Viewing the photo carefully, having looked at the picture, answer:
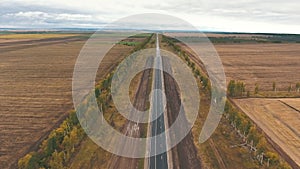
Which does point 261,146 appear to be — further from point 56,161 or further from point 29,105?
→ point 29,105

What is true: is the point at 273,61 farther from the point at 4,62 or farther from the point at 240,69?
the point at 4,62

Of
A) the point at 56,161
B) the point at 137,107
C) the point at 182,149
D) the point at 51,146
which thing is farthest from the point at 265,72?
the point at 56,161

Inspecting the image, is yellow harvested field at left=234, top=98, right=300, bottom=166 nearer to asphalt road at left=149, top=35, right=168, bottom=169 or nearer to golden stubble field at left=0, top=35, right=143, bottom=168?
asphalt road at left=149, top=35, right=168, bottom=169

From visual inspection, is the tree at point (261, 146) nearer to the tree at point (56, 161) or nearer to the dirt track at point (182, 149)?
the dirt track at point (182, 149)

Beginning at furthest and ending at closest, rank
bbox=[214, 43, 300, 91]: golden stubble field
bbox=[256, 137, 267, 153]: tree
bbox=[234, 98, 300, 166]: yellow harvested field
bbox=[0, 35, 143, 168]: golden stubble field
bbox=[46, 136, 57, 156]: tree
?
bbox=[214, 43, 300, 91]: golden stubble field → bbox=[234, 98, 300, 166]: yellow harvested field → bbox=[0, 35, 143, 168]: golden stubble field → bbox=[256, 137, 267, 153]: tree → bbox=[46, 136, 57, 156]: tree

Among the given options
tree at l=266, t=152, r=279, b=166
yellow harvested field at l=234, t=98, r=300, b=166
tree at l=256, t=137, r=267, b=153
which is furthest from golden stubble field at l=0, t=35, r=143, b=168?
yellow harvested field at l=234, t=98, r=300, b=166

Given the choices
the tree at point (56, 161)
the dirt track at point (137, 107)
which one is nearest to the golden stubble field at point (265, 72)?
the dirt track at point (137, 107)

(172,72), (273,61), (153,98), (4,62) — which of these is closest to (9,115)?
(153,98)

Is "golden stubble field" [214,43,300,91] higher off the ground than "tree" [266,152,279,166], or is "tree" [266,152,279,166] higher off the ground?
"golden stubble field" [214,43,300,91]

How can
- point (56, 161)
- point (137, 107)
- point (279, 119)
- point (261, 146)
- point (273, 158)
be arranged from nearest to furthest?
point (56, 161) < point (273, 158) < point (261, 146) < point (279, 119) < point (137, 107)
